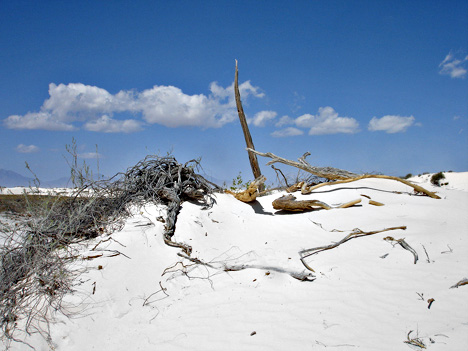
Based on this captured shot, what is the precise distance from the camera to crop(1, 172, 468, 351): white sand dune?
3111 millimetres

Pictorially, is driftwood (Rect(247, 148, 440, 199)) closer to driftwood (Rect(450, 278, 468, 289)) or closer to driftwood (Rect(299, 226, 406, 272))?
driftwood (Rect(299, 226, 406, 272))

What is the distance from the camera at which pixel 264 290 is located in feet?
12.9

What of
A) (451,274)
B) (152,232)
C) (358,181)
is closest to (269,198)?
(358,181)

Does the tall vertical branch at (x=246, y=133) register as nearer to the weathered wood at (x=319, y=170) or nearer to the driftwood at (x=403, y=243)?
the weathered wood at (x=319, y=170)

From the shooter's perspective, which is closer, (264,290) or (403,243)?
(264,290)

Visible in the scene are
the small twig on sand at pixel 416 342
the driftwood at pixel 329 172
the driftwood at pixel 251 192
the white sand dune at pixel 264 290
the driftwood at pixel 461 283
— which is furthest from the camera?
the driftwood at pixel 329 172

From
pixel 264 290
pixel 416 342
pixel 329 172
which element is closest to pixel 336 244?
pixel 264 290

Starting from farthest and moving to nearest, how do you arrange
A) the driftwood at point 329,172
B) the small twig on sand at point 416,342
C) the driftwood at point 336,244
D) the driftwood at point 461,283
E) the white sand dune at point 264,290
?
the driftwood at point 329,172 → the driftwood at point 336,244 → the driftwood at point 461,283 → the white sand dune at point 264,290 → the small twig on sand at point 416,342

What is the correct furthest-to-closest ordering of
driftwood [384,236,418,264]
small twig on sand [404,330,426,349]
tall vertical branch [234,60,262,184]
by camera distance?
tall vertical branch [234,60,262,184] < driftwood [384,236,418,264] < small twig on sand [404,330,426,349]

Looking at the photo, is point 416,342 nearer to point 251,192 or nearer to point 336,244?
point 336,244

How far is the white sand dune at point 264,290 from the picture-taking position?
3.11m

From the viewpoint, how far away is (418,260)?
4.64 meters

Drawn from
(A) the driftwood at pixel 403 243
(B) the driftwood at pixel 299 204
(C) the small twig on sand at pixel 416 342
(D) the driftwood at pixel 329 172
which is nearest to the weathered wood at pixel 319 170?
(D) the driftwood at pixel 329 172

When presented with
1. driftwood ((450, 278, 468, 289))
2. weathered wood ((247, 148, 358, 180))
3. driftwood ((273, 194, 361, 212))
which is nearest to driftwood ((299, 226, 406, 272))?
driftwood ((273, 194, 361, 212))
